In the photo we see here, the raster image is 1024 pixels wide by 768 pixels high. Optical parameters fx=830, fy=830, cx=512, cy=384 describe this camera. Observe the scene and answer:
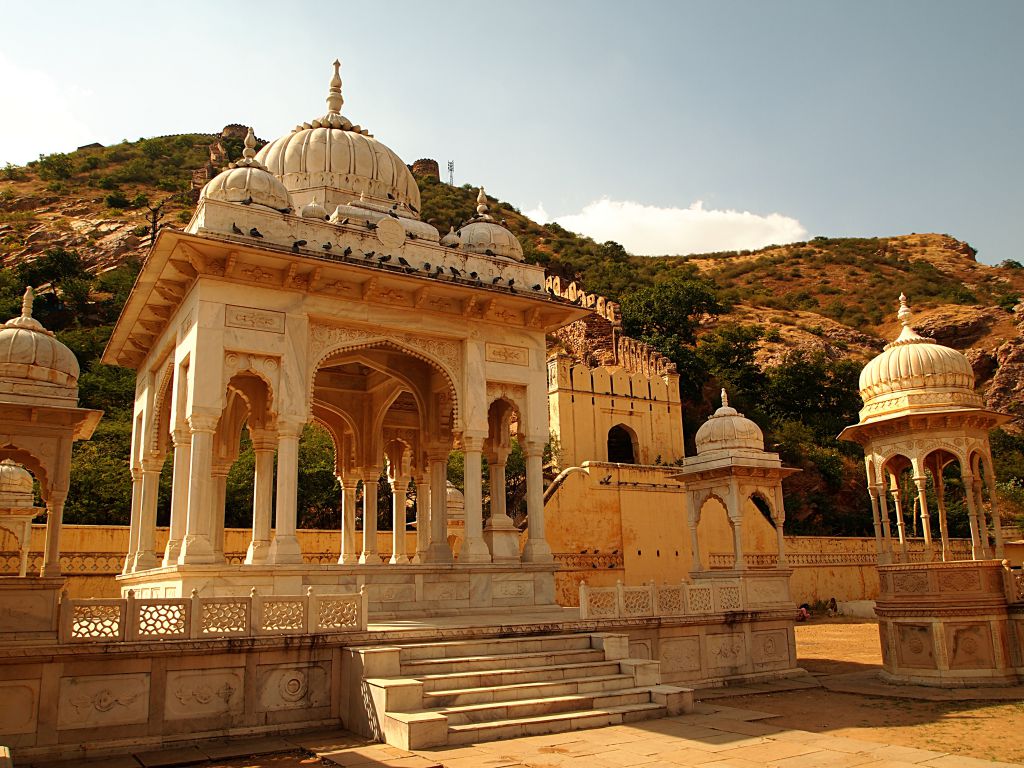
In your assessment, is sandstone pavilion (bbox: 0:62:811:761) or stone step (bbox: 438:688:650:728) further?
sandstone pavilion (bbox: 0:62:811:761)

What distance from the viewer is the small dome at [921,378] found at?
14.1 metres

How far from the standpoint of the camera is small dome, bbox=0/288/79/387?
1038 centimetres

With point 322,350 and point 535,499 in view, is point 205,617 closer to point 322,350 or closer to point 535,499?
point 322,350

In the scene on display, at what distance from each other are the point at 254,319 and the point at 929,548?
12781 mm

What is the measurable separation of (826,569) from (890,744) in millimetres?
24290

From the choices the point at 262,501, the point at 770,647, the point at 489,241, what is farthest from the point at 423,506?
the point at 770,647

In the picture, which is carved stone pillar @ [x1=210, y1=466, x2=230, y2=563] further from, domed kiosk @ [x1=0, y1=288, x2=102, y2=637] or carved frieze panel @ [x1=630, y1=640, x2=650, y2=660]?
carved frieze panel @ [x1=630, y1=640, x2=650, y2=660]

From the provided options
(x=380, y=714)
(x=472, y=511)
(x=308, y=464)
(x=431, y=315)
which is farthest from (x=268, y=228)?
(x=308, y=464)

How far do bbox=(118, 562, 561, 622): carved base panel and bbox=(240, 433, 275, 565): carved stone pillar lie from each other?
2.22 feet

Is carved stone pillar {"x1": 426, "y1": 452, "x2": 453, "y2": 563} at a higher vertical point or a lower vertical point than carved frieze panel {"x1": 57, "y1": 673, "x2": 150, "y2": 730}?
higher

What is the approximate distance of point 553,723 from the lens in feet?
28.9

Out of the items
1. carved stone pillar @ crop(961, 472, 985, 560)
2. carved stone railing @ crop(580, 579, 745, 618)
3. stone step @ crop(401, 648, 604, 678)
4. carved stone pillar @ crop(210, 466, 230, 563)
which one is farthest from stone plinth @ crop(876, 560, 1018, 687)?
carved stone pillar @ crop(210, 466, 230, 563)

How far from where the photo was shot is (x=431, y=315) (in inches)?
545

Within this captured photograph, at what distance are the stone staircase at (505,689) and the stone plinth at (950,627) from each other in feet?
17.8
